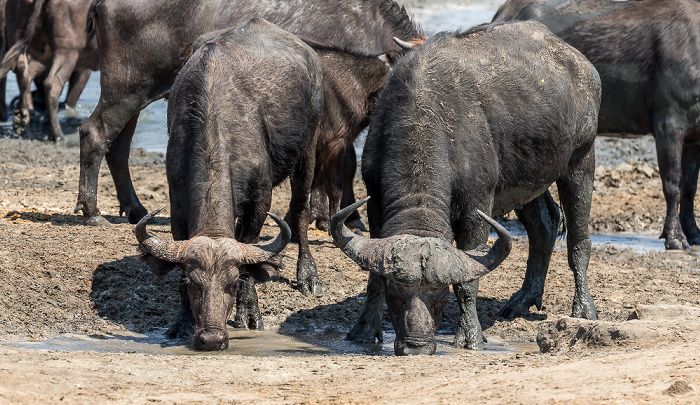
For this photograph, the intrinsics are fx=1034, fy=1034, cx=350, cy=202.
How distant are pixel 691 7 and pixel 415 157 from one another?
7.35 metres

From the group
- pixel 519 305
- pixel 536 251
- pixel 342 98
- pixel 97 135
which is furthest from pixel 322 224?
pixel 519 305

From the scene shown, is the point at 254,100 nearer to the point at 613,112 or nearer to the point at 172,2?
Result: the point at 172,2

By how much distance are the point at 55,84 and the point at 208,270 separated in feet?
42.4

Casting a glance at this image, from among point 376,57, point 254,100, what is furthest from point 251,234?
point 376,57

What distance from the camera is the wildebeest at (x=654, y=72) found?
42.0 feet

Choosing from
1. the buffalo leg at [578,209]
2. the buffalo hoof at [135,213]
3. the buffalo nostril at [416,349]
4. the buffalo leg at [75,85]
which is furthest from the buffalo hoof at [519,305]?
the buffalo leg at [75,85]

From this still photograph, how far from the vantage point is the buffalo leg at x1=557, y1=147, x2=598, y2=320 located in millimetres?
9281

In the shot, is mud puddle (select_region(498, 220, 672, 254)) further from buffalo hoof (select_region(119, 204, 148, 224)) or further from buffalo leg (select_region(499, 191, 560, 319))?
buffalo hoof (select_region(119, 204, 148, 224))

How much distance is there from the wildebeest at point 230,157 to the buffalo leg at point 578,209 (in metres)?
2.36

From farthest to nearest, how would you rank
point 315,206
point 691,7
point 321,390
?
point 691,7, point 315,206, point 321,390

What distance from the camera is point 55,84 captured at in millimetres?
19094

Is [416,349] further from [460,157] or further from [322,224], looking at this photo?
[322,224]

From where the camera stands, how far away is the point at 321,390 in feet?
19.6

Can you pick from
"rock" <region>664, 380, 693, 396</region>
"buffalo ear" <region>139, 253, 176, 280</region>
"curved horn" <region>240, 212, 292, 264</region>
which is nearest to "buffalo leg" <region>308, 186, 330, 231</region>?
"curved horn" <region>240, 212, 292, 264</region>
